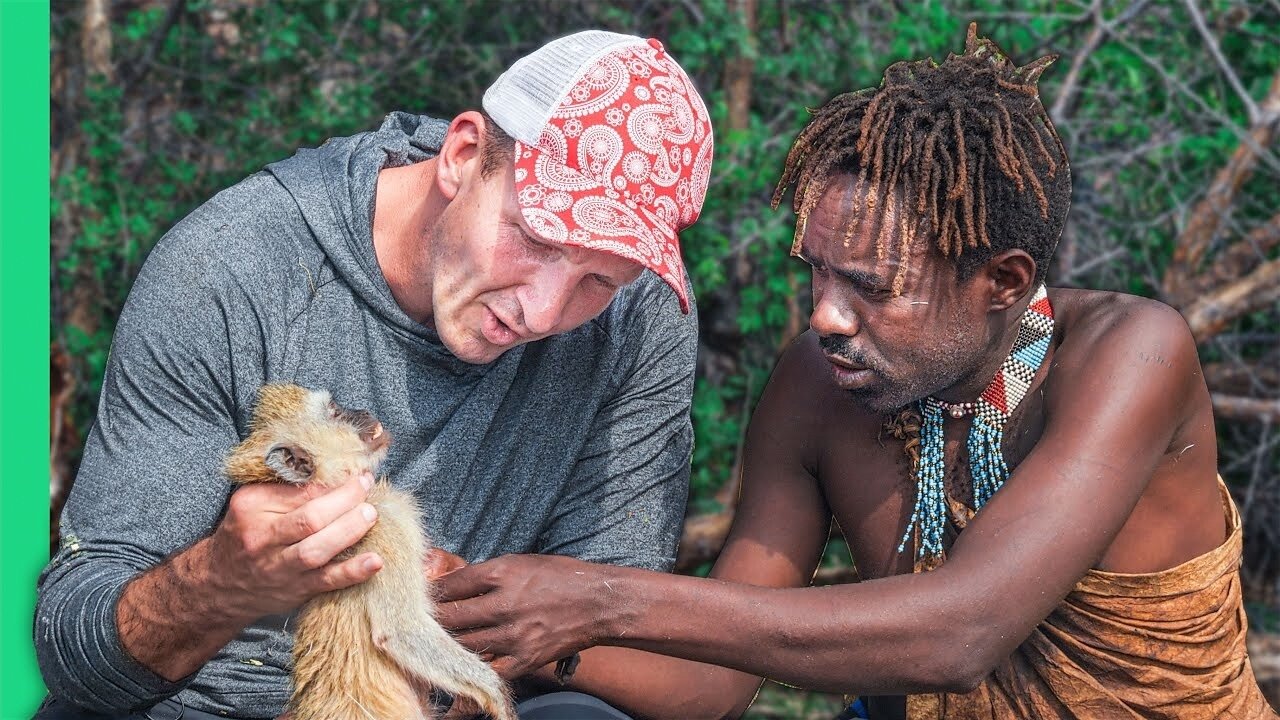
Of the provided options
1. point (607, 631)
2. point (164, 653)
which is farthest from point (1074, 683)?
point (164, 653)

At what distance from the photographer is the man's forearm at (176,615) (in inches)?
94.9

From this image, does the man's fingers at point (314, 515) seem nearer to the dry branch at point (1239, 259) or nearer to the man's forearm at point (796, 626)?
the man's forearm at point (796, 626)

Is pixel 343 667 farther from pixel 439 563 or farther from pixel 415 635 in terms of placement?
pixel 439 563

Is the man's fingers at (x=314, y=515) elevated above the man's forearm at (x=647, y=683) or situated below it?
above

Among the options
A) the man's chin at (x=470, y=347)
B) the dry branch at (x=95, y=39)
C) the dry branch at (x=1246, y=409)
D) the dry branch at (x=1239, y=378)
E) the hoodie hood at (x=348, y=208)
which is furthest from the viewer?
the dry branch at (x=95, y=39)

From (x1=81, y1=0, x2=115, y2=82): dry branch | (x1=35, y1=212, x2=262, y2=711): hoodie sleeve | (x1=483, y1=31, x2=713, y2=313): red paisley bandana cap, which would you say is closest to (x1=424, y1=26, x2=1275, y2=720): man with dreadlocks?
(x1=483, y1=31, x2=713, y2=313): red paisley bandana cap

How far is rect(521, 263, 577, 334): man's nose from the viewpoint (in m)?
2.62

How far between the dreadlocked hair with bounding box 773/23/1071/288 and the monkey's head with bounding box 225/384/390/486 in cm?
95

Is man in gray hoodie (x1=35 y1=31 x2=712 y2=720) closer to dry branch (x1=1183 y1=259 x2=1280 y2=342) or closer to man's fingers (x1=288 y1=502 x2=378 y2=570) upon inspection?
man's fingers (x1=288 y1=502 x2=378 y2=570)

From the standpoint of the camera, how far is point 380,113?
6.14 metres

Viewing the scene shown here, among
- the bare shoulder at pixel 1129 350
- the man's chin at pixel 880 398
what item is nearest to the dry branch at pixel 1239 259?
the bare shoulder at pixel 1129 350

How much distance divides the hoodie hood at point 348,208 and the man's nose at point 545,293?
1.12ft

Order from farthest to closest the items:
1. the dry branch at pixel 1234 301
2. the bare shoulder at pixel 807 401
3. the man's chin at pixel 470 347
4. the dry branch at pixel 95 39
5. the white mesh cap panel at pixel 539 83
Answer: the dry branch at pixel 95 39 < the dry branch at pixel 1234 301 < the bare shoulder at pixel 807 401 < the man's chin at pixel 470 347 < the white mesh cap panel at pixel 539 83

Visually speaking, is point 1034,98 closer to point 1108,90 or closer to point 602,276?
point 602,276
